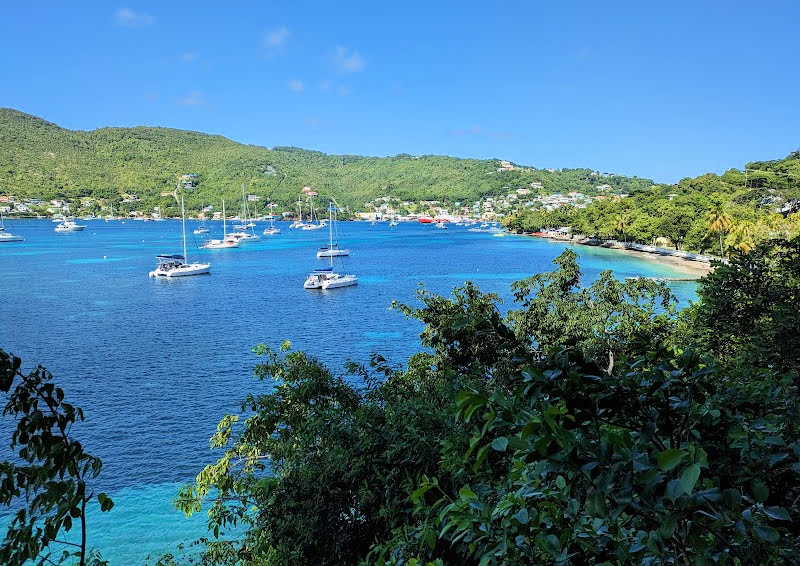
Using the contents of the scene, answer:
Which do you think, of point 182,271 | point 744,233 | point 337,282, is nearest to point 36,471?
point 337,282

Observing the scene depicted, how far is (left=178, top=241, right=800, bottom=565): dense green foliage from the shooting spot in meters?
1.51

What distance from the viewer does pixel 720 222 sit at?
58.8 metres

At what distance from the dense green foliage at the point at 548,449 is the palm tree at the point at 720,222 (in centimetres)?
5111

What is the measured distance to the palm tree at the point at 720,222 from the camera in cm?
5850

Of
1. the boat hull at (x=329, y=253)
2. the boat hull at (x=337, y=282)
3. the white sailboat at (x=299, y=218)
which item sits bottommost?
the boat hull at (x=337, y=282)

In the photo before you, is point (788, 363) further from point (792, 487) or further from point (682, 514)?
point (682, 514)

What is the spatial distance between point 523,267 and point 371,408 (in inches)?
2377

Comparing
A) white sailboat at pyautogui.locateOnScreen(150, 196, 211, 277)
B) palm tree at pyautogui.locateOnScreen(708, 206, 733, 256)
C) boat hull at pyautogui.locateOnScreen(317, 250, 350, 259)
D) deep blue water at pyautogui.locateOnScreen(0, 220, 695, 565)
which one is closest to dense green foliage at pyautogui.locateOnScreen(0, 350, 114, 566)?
deep blue water at pyautogui.locateOnScreen(0, 220, 695, 565)

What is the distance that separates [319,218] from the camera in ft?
582

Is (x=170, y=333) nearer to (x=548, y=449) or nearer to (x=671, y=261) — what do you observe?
(x=548, y=449)

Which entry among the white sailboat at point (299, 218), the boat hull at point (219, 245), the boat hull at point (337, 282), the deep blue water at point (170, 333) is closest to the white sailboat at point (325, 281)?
the boat hull at point (337, 282)

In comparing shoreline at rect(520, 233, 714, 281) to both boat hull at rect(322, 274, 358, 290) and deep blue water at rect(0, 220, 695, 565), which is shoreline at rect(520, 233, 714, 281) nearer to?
deep blue water at rect(0, 220, 695, 565)

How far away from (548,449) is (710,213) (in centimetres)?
7300

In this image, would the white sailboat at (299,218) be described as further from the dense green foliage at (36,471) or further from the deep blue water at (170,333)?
the dense green foliage at (36,471)
